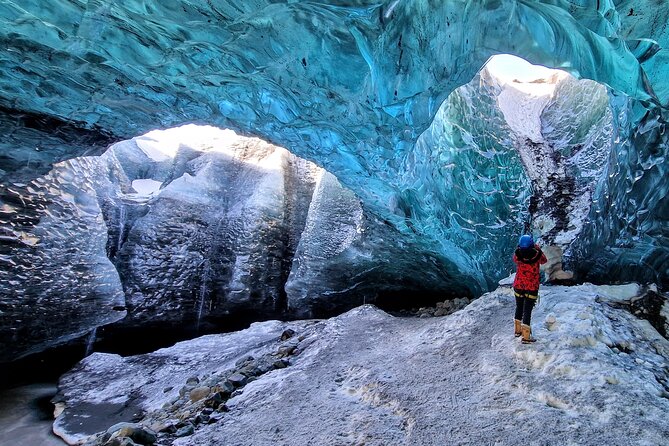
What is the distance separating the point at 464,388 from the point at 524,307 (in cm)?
97

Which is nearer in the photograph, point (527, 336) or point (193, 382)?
point (527, 336)

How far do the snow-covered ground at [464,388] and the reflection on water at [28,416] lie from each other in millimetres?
198

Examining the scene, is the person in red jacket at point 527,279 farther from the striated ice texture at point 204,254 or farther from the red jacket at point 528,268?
the striated ice texture at point 204,254

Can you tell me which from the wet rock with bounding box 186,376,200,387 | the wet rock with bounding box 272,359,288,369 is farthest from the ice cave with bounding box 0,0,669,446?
the wet rock with bounding box 186,376,200,387

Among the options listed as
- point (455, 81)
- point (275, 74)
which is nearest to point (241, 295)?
point (275, 74)

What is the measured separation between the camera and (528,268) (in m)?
3.02

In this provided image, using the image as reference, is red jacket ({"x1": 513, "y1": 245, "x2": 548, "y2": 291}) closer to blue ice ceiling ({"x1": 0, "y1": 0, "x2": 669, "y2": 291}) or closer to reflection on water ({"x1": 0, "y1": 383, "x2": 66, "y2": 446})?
blue ice ceiling ({"x1": 0, "y1": 0, "x2": 669, "y2": 291})

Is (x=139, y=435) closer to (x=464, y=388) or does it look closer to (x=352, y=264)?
(x=464, y=388)

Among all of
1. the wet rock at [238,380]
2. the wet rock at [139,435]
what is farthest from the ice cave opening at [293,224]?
the wet rock at [139,435]

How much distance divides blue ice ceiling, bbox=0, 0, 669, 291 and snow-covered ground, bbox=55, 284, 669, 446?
1.59m

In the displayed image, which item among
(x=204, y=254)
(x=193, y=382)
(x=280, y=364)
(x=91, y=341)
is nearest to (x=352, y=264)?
(x=204, y=254)

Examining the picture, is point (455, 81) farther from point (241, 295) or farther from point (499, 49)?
point (241, 295)

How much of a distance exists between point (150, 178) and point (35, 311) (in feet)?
18.8

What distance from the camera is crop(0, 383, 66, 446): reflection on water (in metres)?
3.87
